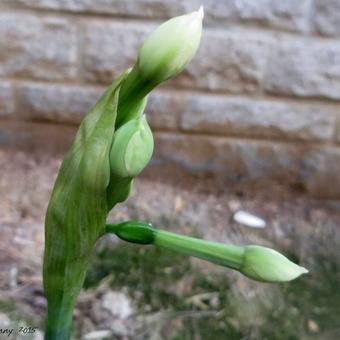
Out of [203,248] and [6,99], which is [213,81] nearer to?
[6,99]

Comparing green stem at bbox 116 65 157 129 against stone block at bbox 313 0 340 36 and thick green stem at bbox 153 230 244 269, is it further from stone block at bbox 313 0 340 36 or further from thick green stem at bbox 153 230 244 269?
stone block at bbox 313 0 340 36

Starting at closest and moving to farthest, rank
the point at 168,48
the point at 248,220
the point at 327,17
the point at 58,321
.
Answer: the point at 168,48, the point at 58,321, the point at 327,17, the point at 248,220

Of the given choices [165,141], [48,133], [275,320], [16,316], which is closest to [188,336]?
[275,320]

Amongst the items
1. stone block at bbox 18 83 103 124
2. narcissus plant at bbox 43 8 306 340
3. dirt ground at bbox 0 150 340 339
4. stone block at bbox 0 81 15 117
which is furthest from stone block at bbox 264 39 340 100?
narcissus plant at bbox 43 8 306 340

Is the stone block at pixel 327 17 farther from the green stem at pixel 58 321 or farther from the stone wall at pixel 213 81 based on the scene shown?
the green stem at pixel 58 321

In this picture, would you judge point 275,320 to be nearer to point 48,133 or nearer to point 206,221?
point 206,221

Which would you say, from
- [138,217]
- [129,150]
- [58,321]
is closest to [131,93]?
[129,150]

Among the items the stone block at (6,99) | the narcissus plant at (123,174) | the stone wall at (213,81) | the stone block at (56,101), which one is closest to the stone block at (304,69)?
the stone wall at (213,81)

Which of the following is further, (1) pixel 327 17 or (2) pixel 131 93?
(1) pixel 327 17
